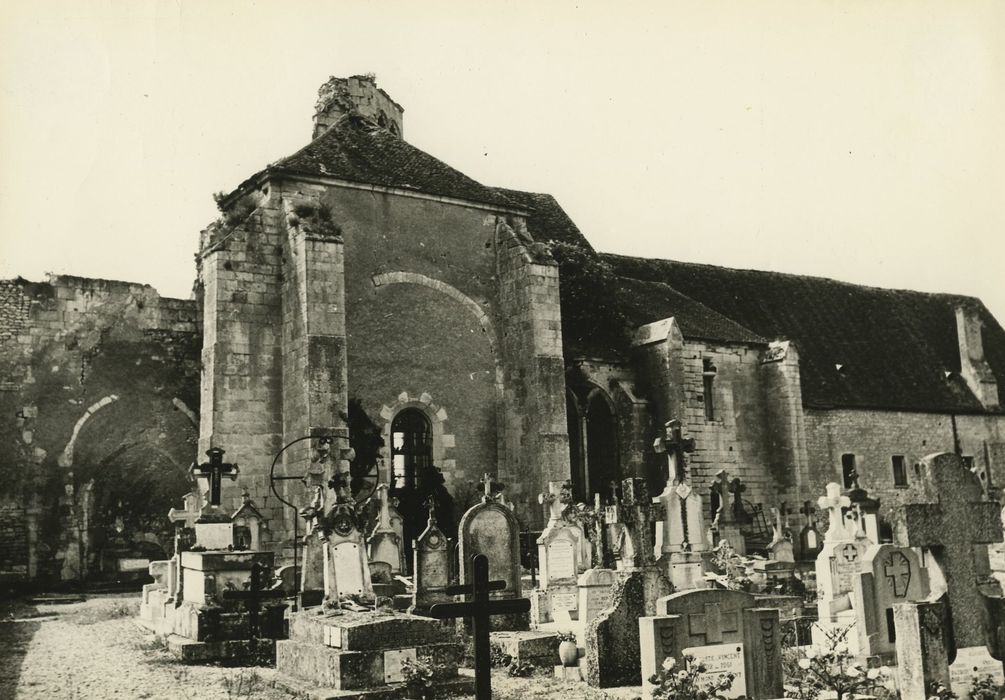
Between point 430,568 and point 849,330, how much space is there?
936 inches

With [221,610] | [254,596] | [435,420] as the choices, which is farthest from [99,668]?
[435,420]

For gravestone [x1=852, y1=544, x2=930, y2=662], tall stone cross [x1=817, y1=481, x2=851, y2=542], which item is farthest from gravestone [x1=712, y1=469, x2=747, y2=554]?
gravestone [x1=852, y1=544, x2=930, y2=662]

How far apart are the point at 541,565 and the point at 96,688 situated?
6.25m

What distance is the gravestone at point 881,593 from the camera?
9.09m

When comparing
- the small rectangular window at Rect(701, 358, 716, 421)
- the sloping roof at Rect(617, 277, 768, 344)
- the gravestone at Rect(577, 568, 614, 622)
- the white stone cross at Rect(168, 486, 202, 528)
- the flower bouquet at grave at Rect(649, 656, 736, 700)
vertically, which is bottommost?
the flower bouquet at grave at Rect(649, 656, 736, 700)

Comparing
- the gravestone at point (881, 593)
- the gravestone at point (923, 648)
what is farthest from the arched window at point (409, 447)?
the gravestone at point (923, 648)

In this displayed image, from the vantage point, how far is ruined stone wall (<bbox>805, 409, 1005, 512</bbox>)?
27.3 metres

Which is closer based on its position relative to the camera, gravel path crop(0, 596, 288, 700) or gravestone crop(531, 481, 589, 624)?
gravel path crop(0, 596, 288, 700)

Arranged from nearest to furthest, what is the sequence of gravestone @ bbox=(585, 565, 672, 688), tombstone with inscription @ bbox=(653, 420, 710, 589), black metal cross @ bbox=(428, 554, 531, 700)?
black metal cross @ bbox=(428, 554, 531, 700), gravestone @ bbox=(585, 565, 672, 688), tombstone with inscription @ bbox=(653, 420, 710, 589)

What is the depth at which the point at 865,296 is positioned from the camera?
34.1m

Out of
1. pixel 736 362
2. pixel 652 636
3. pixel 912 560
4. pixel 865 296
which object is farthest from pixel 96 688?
pixel 865 296

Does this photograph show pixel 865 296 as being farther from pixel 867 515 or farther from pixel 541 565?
pixel 541 565

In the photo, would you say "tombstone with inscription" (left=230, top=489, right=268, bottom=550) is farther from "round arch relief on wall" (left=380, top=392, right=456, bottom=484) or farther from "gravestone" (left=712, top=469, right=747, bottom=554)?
"gravestone" (left=712, top=469, right=747, bottom=554)

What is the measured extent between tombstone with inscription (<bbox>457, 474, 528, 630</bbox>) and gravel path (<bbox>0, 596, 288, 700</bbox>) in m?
3.30
